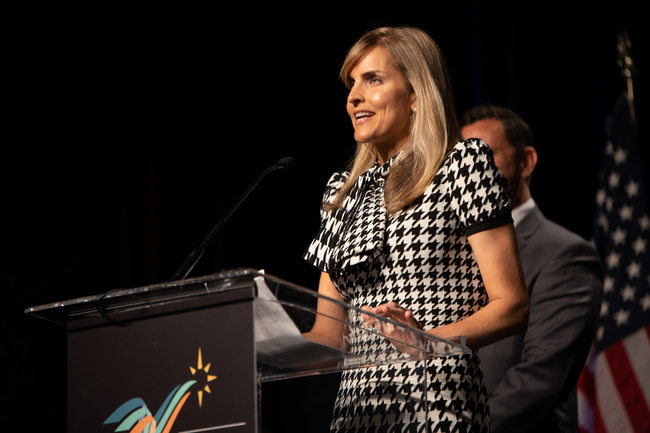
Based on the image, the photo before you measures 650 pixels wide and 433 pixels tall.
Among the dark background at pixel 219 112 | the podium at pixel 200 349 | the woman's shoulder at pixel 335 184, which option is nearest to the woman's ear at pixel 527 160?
the dark background at pixel 219 112

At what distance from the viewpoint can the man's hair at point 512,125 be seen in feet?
10.2

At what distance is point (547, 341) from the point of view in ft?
8.55

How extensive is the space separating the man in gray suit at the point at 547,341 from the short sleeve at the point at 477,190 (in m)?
1.24

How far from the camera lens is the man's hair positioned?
10.2ft

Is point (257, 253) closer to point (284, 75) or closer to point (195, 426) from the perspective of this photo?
point (284, 75)

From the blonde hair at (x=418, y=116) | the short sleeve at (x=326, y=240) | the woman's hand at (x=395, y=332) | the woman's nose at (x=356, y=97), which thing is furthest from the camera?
the woman's nose at (x=356, y=97)

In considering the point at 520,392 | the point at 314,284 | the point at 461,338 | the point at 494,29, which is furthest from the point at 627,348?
the point at 461,338

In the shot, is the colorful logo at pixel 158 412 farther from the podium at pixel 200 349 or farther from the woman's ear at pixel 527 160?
the woman's ear at pixel 527 160

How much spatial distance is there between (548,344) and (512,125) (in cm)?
105

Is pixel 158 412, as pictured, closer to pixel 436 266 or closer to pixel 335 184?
pixel 436 266

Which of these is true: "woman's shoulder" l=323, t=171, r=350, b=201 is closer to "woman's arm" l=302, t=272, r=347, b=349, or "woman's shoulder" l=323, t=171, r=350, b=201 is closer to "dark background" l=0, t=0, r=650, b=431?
"woman's arm" l=302, t=272, r=347, b=349

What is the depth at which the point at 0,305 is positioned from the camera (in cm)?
309

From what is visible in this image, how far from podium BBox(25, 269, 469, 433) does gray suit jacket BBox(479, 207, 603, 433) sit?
4.83 ft

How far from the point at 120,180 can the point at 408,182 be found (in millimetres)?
2565
